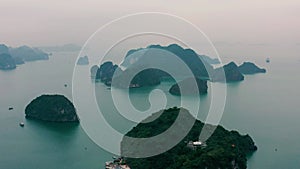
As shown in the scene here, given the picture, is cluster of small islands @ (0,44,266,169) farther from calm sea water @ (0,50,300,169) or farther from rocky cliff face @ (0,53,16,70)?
rocky cliff face @ (0,53,16,70)

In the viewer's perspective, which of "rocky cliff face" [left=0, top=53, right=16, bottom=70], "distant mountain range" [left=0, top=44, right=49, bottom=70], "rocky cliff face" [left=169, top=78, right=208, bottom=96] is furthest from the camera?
"distant mountain range" [left=0, top=44, right=49, bottom=70]

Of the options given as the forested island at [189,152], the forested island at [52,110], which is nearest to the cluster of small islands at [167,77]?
the forested island at [52,110]

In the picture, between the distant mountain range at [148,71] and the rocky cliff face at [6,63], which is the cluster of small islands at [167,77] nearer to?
the distant mountain range at [148,71]

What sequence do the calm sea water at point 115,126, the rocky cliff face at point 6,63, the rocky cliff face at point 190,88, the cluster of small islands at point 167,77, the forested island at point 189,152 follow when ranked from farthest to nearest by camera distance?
the rocky cliff face at point 6,63, the cluster of small islands at point 167,77, the rocky cliff face at point 190,88, the calm sea water at point 115,126, the forested island at point 189,152

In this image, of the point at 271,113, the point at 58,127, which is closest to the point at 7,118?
the point at 58,127

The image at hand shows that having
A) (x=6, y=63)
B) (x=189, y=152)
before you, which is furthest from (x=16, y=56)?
(x=189, y=152)

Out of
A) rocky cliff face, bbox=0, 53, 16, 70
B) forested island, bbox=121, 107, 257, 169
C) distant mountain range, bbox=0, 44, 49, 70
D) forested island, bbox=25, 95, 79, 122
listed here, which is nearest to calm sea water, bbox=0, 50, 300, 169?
forested island, bbox=25, 95, 79, 122
